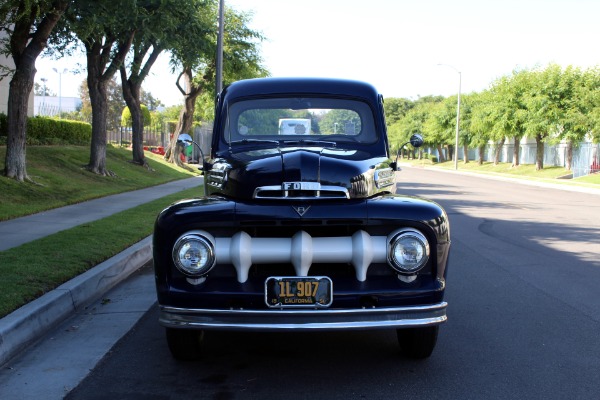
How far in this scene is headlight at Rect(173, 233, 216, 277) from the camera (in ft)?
14.0

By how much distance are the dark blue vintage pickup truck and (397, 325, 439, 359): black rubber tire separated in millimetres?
10

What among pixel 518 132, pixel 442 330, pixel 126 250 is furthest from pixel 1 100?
pixel 518 132

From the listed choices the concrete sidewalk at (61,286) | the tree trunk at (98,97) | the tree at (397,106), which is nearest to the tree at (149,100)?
the tree at (397,106)

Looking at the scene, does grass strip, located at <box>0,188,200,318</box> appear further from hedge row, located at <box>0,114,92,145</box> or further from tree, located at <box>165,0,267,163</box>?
tree, located at <box>165,0,267,163</box>

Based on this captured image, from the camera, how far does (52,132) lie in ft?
89.2

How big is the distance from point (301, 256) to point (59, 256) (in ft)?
16.0

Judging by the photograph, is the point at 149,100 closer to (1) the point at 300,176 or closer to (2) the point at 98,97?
(2) the point at 98,97

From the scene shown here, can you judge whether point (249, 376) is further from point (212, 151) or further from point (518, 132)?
point (518, 132)

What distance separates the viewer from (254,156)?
17.1 ft

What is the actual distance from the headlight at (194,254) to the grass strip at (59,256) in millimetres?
2017

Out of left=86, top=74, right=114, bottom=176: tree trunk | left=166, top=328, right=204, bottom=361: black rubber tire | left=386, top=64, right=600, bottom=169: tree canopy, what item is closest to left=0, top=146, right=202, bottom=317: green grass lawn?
left=86, top=74, right=114, bottom=176: tree trunk

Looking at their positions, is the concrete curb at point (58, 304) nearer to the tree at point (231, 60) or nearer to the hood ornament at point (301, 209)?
the hood ornament at point (301, 209)

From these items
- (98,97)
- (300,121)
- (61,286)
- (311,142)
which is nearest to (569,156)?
(98,97)

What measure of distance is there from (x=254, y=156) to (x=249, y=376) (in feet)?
5.57
